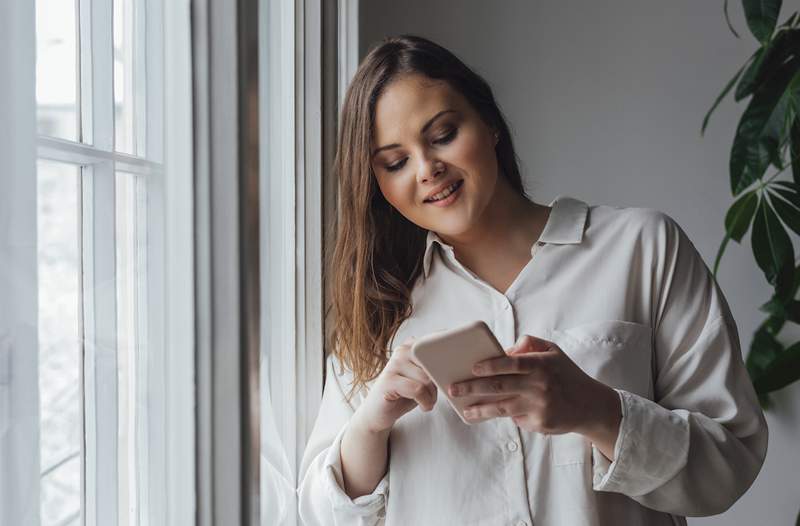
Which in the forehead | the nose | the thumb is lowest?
the thumb

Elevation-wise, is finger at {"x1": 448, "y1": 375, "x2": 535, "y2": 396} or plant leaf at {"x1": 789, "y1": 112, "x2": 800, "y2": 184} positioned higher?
plant leaf at {"x1": 789, "y1": 112, "x2": 800, "y2": 184}

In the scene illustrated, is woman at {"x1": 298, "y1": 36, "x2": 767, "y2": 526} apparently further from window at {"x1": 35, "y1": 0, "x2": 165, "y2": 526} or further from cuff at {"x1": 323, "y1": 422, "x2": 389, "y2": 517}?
window at {"x1": 35, "y1": 0, "x2": 165, "y2": 526}

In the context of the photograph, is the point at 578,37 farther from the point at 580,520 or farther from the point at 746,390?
the point at 580,520

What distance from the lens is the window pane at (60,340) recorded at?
0.63 meters

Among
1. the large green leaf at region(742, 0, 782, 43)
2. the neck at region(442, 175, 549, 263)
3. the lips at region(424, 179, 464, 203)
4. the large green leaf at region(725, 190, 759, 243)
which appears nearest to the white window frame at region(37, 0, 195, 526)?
the lips at region(424, 179, 464, 203)

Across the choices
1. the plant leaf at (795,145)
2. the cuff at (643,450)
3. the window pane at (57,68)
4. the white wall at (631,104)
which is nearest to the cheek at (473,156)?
the cuff at (643,450)

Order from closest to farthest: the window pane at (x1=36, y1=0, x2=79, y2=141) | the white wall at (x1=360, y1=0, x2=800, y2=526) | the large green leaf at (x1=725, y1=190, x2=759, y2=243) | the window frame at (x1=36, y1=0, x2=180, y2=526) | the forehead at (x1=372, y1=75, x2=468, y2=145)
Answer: the window pane at (x1=36, y1=0, x2=79, y2=141)
the window frame at (x1=36, y1=0, x2=180, y2=526)
the forehead at (x1=372, y1=75, x2=468, y2=145)
the large green leaf at (x1=725, y1=190, x2=759, y2=243)
the white wall at (x1=360, y1=0, x2=800, y2=526)

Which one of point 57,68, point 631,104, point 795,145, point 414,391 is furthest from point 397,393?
point 631,104

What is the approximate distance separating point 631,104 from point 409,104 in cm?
150

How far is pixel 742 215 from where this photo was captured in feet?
6.34

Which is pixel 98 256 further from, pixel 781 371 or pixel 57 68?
pixel 781 371

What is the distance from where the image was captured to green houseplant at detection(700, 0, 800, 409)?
1.72m

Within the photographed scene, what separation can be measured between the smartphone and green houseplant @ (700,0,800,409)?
1201 millimetres

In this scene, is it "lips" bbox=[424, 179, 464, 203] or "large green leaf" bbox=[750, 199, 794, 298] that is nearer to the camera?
"lips" bbox=[424, 179, 464, 203]
